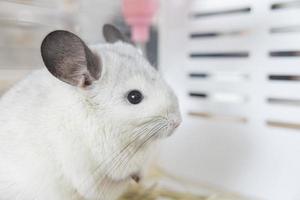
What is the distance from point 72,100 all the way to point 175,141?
751 millimetres

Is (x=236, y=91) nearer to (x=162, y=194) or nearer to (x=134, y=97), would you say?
(x=162, y=194)

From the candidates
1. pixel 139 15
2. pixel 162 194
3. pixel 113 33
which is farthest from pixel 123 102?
pixel 139 15

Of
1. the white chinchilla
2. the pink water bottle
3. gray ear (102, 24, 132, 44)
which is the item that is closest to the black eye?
the white chinchilla

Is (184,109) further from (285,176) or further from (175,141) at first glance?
(285,176)

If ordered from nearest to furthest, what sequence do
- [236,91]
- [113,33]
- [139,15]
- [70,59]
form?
[70,59], [113,33], [236,91], [139,15]

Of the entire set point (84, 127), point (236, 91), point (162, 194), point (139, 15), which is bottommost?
point (162, 194)

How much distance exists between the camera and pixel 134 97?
34.2 inches

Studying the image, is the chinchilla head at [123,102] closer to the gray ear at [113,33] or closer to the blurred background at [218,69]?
the gray ear at [113,33]

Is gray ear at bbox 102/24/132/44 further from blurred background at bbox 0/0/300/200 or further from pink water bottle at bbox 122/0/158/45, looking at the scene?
pink water bottle at bbox 122/0/158/45

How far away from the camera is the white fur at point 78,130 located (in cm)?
87

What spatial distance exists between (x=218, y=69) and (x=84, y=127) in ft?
2.16

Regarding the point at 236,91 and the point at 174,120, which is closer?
the point at 174,120

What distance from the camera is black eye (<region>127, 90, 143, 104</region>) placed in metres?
0.87

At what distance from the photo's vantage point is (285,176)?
124 centimetres
